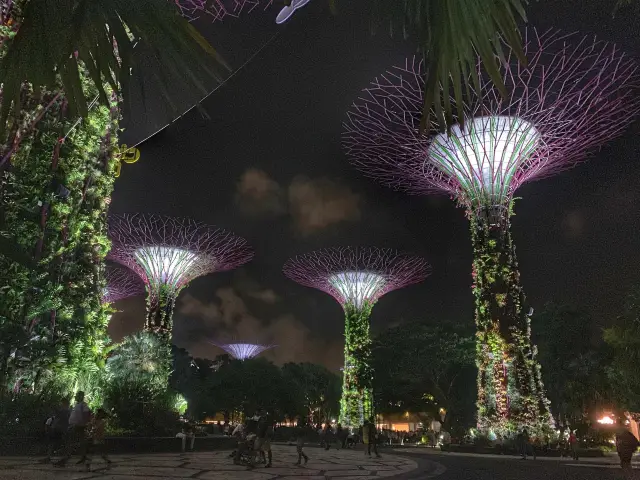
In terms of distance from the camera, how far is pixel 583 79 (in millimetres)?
15648

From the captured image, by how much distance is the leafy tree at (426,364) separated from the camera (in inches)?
1395

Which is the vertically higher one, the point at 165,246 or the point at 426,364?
the point at 165,246

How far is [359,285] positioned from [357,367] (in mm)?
4700

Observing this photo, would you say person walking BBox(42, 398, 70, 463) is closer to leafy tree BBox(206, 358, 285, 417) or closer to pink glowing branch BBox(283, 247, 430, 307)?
pink glowing branch BBox(283, 247, 430, 307)

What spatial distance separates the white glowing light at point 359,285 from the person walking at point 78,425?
23894 millimetres

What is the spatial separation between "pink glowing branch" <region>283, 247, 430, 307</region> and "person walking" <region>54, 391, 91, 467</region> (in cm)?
2334

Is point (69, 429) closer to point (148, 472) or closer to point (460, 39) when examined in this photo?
point (148, 472)

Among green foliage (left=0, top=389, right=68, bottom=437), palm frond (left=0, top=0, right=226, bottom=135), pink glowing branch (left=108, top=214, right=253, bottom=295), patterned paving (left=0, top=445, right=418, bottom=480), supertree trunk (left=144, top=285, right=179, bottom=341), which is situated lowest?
patterned paving (left=0, top=445, right=418, bottom=480)

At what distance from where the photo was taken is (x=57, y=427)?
7609 millimetres

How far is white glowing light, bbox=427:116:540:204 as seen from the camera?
17594 millimetres

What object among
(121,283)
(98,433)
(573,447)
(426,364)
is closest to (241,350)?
(121,283)

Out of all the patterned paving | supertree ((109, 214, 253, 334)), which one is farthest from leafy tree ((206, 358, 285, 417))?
the patterned paving

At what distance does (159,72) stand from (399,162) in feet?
59.3

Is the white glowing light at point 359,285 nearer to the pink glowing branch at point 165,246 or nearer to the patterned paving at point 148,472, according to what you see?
the pink glowing branch at point 165,246
